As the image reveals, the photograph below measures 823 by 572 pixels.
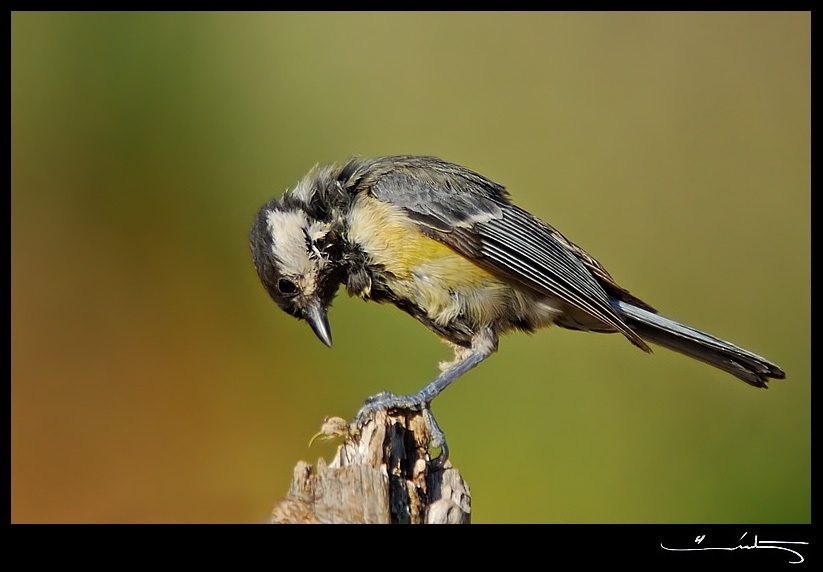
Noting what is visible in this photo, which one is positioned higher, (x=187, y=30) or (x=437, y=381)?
(x=187, y=30)

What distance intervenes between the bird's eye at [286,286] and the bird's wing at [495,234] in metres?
0.54

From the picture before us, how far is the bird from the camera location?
356 cm

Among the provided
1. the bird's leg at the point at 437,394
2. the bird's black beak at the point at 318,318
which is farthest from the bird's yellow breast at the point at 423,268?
the bird's black beak at the point at 318,318

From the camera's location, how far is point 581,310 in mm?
3688

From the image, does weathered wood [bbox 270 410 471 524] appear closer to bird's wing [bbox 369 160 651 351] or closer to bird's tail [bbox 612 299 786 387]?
bird's wing [bbox 369 160 651 351]

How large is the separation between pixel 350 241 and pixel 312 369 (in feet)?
7.04

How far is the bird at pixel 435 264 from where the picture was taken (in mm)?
3559

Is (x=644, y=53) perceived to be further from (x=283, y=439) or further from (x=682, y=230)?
(x=283, y=439)

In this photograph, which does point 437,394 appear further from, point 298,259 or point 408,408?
point 298,259

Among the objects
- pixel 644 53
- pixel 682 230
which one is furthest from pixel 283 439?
pixel 644 53

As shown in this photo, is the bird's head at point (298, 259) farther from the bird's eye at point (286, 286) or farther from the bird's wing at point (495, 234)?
the bird's wing at point (495, 234)

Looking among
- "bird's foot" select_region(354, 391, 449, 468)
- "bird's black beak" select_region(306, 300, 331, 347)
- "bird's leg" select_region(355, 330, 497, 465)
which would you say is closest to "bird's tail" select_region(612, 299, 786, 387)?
"bird's leg" select_region(355, 330, 497, 465)

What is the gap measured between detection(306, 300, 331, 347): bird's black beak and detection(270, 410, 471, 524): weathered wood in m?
0.57

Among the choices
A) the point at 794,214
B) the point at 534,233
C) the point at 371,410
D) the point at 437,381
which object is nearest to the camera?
the point at 371,410
